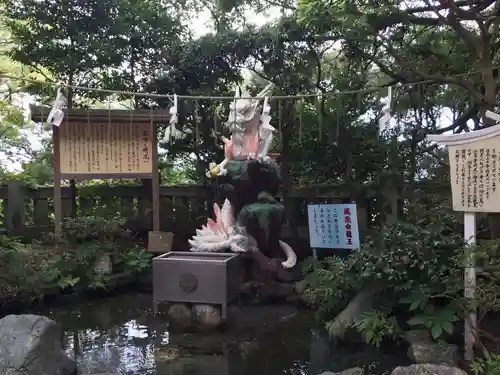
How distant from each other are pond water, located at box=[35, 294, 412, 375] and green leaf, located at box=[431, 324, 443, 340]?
19.0 inches

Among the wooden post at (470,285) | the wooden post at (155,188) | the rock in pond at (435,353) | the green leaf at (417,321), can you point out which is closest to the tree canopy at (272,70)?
the wooden post at (155,188)

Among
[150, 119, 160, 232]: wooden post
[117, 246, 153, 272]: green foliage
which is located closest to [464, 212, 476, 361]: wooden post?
[117, 246, 153, 272]: green foliage

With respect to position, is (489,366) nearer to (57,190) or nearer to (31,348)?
(31,348)

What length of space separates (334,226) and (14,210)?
20.7 ft

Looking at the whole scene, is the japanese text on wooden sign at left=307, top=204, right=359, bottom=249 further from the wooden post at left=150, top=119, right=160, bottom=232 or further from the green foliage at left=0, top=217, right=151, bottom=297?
the green foliage at left=0, top=217, right=151, bottom=297

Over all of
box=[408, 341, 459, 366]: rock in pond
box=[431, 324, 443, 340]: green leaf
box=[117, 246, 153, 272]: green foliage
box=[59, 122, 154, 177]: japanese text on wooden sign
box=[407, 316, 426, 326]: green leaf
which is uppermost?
box=[59, 122, 154, 177]: japanese text on wooden sign

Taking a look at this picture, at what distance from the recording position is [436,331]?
5688 mm

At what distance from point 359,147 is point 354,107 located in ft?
2.80

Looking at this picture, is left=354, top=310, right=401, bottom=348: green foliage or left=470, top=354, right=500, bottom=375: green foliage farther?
left=354, top=310, right=401, bottom=348: green foliage

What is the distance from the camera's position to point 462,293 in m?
5.89

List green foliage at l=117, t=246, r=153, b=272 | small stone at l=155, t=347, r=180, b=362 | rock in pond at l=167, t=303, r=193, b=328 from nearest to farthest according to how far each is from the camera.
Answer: small stone at l=155, t=347, r=180, b=362, rock in pond at l=167, t=303, r=193, b=328, green foliage at l=117, t=246, r=153, b=272

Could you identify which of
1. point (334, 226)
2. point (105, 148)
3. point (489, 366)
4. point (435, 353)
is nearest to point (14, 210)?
point (105, 148)

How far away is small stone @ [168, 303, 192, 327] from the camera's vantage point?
746 centimetres

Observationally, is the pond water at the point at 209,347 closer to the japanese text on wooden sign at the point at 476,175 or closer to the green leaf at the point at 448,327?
the green leaf at the point at 448,327
